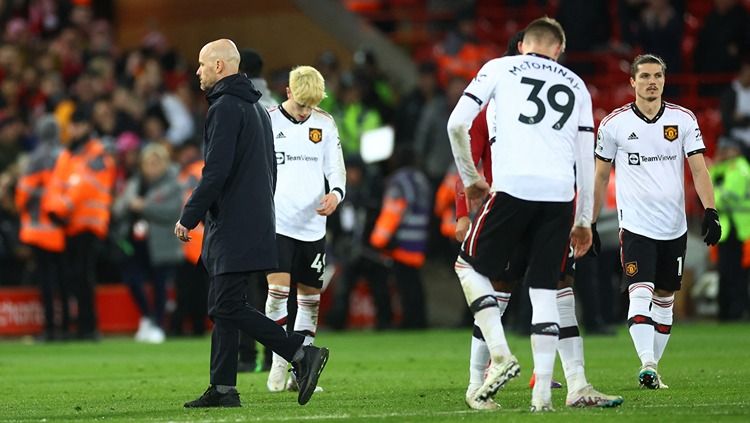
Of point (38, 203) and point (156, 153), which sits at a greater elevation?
point (156, 153)

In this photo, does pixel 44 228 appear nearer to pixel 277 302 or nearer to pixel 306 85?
pixel 277 302

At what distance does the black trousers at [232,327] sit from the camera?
1040cm

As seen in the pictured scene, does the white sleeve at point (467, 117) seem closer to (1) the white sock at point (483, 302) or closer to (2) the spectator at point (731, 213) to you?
(1) the white sock at point (483, 302)

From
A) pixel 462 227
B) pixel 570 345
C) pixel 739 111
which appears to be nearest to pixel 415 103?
pixel 739 111

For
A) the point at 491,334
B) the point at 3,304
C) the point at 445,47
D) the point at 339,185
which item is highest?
the point at 445,47

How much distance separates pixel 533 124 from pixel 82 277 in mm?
12299

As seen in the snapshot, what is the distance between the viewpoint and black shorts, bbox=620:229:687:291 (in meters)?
12.1

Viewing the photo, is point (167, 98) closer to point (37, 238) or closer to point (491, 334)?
point (37, 238)

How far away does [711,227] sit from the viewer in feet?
38.6

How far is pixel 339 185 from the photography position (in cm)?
1235

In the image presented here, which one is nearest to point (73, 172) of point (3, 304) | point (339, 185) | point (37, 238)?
point (37, 238)

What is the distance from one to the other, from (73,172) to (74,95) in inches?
203

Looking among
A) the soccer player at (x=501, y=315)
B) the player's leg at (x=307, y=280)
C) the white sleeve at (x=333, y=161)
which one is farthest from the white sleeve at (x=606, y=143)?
the player's leg at (x=307, y=280)

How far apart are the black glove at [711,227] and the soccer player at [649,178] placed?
122 mm
